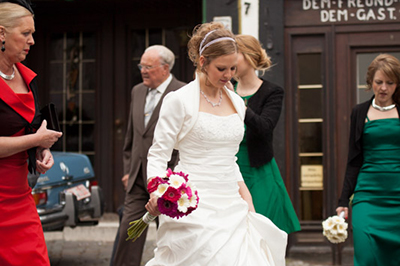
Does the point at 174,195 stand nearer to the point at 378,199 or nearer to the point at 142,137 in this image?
the point at 378,199

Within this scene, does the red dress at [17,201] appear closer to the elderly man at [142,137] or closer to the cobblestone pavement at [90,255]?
the elderly man at [142,137]

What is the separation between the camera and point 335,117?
8.72 metres

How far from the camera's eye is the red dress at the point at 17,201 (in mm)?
3633

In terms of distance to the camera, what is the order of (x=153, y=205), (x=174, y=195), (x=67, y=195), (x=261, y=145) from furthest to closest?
(x=67, y=195), (x=261, y=145), (x=153, y=205), (x=174, y=195)

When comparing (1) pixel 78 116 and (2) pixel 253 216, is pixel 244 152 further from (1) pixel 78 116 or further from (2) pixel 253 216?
(1) pixel 78 116

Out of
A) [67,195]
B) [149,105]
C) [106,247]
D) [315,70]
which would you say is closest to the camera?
[149,105]

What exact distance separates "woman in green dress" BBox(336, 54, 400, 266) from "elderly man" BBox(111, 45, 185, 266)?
171cm

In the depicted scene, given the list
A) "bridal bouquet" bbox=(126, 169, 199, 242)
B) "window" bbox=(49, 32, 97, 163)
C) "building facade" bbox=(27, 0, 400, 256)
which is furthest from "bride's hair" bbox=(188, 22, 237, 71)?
"window" bbox=(49, 32, 97, 163)

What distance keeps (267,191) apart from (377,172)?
100 cm

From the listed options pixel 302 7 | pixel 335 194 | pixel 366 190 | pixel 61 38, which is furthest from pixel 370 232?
pixel 61 38

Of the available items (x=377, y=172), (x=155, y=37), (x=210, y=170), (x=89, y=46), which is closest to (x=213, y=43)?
(x=210, y=170)

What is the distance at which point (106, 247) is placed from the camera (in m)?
9.22

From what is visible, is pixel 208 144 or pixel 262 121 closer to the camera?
pixel 208 144

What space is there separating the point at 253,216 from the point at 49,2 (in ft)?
25.1
